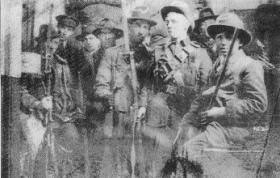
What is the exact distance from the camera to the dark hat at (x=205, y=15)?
680 centimetres

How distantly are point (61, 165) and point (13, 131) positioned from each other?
2.82 ft

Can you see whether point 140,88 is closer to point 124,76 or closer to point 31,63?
point 124,76

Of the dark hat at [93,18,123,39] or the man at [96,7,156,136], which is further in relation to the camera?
the dark hat at [93,18,123,39]

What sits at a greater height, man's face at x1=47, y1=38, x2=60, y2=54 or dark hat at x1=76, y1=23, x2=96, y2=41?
dark hat at x1=76, y1=23, x2=96, y2=41

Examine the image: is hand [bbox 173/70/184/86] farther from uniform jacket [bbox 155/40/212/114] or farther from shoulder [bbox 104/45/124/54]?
shoulder [bbox 104/45/124/54]

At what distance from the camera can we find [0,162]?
7.45 metres

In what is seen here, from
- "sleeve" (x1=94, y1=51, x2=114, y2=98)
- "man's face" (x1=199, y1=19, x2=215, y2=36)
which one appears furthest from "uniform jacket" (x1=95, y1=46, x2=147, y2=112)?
"man's face" (x1=199, y1=19, x2=215, y2=36)

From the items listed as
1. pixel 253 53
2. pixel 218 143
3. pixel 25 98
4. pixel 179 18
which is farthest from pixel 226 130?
pixel 25 98

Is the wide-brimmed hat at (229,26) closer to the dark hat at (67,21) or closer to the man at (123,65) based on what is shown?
the man at (123,65)

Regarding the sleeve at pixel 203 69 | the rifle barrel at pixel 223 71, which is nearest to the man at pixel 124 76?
the sleeve at pixel 203 69

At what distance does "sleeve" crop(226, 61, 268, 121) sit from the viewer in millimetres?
6586

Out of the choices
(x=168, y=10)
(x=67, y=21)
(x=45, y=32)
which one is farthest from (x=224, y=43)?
(x=45, y=32)

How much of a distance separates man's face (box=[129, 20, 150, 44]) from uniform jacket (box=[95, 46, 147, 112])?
215 mm

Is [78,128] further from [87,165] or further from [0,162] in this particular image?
[0,162]
